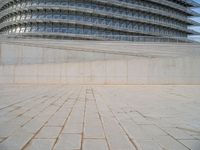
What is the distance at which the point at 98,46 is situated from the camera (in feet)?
97.7

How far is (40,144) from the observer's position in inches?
175

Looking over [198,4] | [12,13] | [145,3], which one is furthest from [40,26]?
[198,4]

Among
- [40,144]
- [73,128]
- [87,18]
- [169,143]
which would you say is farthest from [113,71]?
[87,18]

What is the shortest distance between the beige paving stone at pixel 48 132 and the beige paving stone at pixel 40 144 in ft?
0.71

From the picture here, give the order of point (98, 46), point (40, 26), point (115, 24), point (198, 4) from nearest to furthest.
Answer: point (98, 46)
point (40, 26)
point (115, 24)
point (198, 4)

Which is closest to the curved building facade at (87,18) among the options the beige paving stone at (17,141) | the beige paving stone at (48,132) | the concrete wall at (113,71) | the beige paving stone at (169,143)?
the concrete wall at (113,71)

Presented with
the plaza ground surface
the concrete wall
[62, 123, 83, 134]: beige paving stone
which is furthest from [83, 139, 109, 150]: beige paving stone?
the concrete wall

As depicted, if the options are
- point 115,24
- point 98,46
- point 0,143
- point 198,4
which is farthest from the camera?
point 198,4

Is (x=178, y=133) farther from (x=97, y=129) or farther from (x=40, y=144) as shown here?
(x=40, y=144)

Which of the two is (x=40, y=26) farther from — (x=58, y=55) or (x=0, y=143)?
(x=0, y=143)

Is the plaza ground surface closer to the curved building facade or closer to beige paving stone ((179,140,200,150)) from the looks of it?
beige paving stone ((179,140,200,150))

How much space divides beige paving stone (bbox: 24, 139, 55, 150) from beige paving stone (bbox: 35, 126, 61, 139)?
216mm

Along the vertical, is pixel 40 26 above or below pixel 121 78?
above

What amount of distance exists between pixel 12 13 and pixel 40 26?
30.4ft
